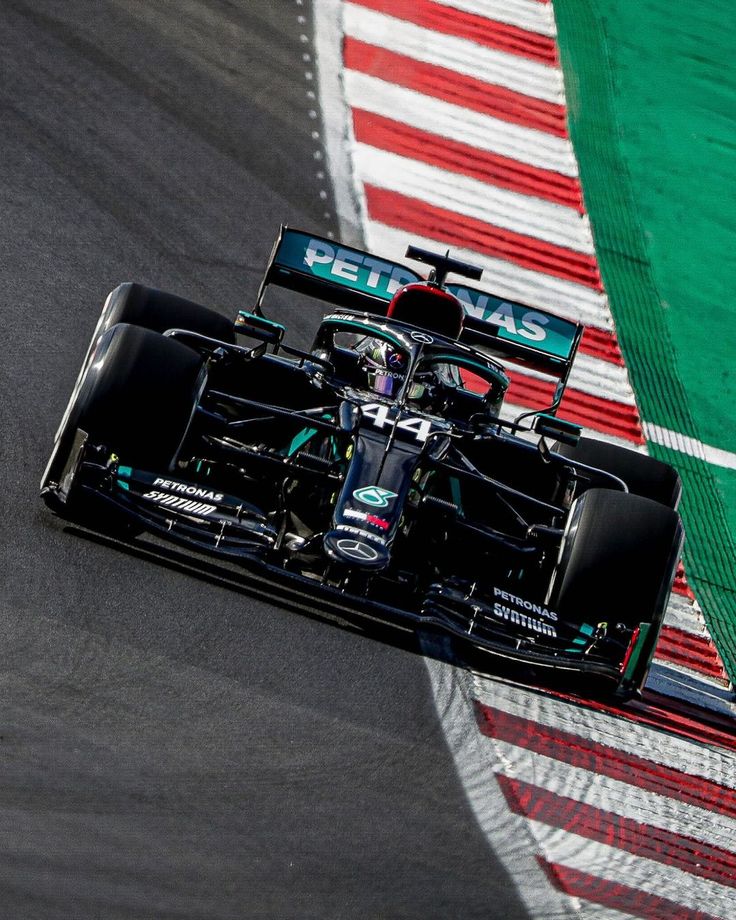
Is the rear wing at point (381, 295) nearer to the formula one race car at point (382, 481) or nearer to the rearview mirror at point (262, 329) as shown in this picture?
the formula one race car at point (382, 481)

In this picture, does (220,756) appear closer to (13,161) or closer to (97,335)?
(97,335)

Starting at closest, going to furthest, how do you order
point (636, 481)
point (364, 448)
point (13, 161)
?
point (364, 448) → point (636, 481) → point (13, 161)

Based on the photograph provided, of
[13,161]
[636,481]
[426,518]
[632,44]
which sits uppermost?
[632,44]

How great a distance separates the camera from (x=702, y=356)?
12.4m

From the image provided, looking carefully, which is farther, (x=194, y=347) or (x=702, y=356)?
(x=702, y=356)

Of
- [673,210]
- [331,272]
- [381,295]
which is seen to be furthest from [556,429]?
[673,210]

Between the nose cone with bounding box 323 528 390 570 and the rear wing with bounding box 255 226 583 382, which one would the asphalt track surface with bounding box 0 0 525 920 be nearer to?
the nose cone with bounding box 323 528 390 570

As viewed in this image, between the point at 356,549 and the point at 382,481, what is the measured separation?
20.5 inches

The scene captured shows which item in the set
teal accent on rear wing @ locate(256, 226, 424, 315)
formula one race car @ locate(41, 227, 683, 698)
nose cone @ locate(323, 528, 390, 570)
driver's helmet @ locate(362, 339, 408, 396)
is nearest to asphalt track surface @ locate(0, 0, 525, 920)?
formula one race car @ locate(41, 227, 683, 698)

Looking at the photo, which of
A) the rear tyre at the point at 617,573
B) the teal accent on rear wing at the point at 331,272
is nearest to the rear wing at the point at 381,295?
the teal accent on rear wing at the point at 331,272

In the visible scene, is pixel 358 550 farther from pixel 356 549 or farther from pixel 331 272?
pixel 331 272

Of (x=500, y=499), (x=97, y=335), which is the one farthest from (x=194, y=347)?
(x=500, y=499)

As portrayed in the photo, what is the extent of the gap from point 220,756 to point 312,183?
7.35 m

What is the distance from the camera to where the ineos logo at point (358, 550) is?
630cm
